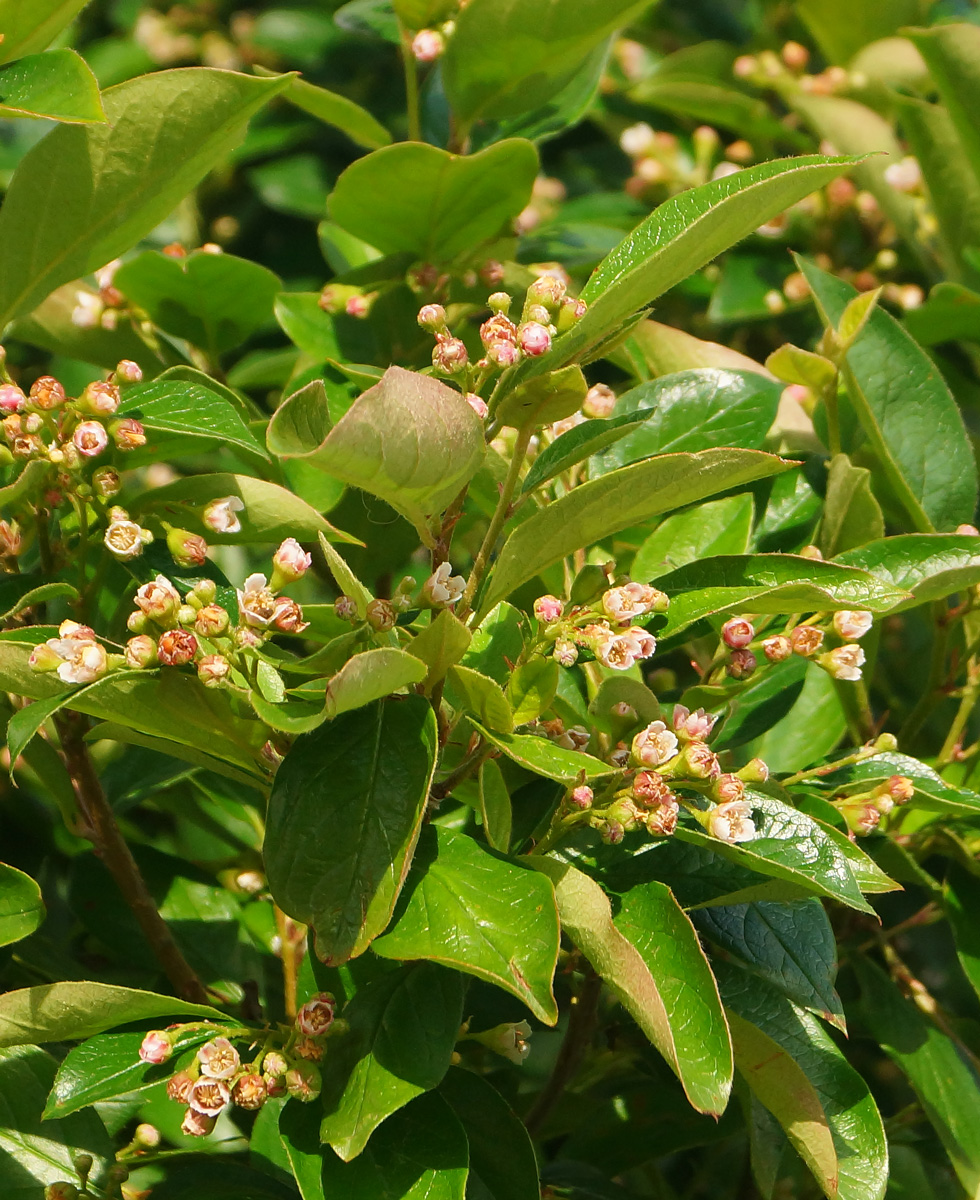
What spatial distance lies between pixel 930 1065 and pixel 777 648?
62 centimetres

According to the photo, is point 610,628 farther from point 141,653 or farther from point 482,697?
point 141,653

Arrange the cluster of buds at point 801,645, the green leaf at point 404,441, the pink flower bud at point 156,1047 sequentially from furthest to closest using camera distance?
the cluster of buds at point 801,645 → the pink flower bud at point 156,1047 → the green leaf at point 404,441

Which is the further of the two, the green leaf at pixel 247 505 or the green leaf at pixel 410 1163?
the green leaf at pixel 247 505

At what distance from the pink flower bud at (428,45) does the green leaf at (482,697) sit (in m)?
0.96

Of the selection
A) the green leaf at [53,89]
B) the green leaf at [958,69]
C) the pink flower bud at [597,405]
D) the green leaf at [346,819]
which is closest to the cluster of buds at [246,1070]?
the green leaf at [346,819]

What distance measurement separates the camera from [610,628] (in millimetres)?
1096

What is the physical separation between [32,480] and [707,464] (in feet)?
1.92

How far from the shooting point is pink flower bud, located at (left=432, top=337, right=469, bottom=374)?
3.52ft

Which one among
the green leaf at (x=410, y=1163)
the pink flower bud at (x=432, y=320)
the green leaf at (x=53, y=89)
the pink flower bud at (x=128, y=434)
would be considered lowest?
the green leaf at (x=410, y=1163)

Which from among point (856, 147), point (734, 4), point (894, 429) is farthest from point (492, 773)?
point (734, 4)

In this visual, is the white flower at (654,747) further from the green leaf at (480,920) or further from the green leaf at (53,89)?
the green leaf at (53,89)

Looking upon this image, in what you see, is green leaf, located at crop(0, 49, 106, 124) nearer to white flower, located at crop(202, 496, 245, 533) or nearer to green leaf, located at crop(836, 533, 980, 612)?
white flower, located at crop(202, 496, 245, 533)

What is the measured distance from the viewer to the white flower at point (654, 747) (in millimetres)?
1074

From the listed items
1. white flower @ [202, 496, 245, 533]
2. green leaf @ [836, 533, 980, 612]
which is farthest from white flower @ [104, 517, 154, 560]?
green leaf @ [836, 533, 980, 612]
